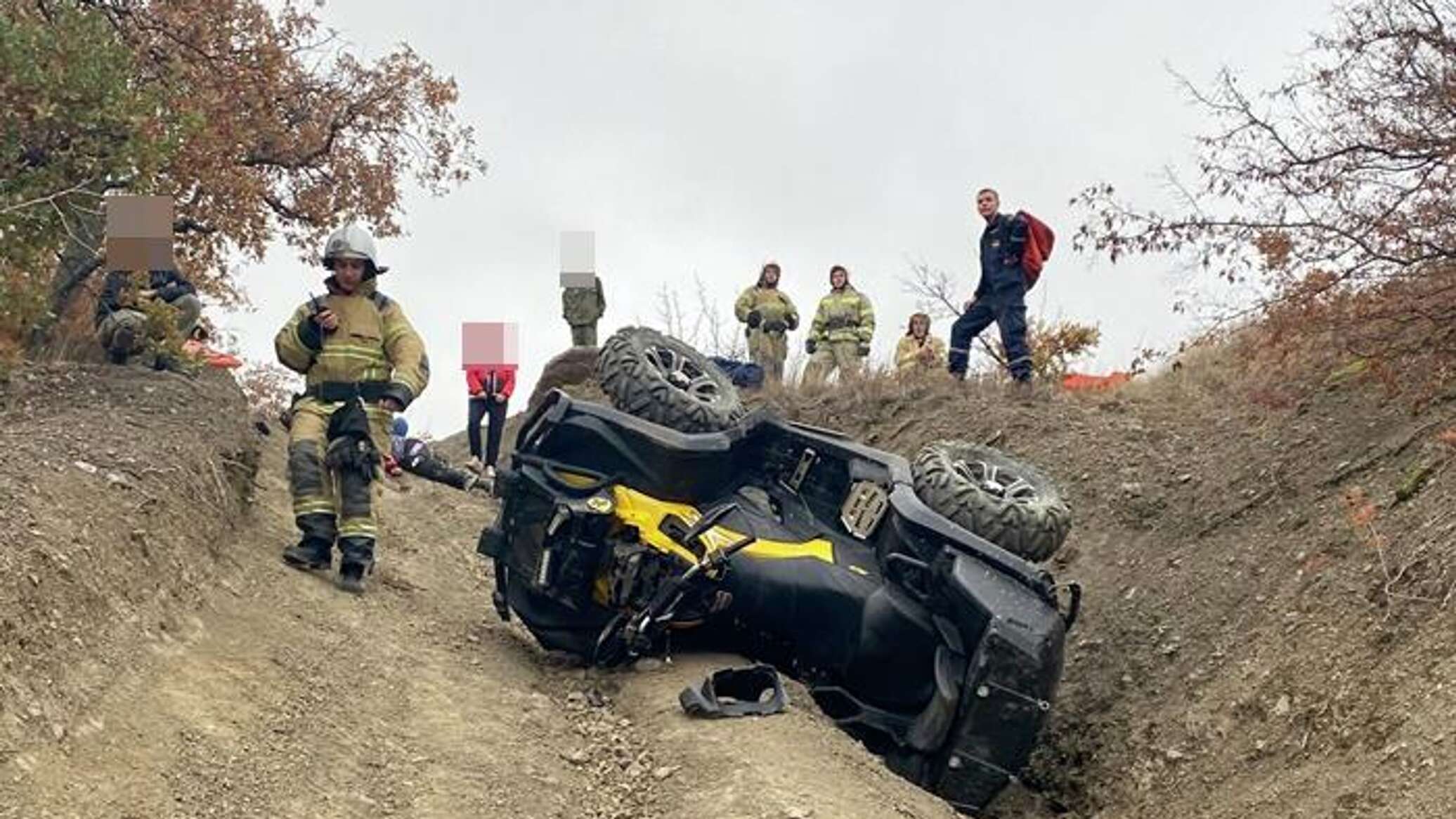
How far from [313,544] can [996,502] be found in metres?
3.56

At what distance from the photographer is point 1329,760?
5160mm

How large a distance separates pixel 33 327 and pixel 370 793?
443 centimetres

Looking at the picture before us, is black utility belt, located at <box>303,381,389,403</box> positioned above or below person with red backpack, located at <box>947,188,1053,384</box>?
below

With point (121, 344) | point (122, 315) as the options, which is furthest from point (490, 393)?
point (122, 315)

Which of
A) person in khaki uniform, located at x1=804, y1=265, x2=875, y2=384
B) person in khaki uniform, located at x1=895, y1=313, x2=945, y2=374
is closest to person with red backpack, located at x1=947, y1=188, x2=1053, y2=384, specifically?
person in khaki uniform, located at x1=895, y1=313, x2=945, y2=374

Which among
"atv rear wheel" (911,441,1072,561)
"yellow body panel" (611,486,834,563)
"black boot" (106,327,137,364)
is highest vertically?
"black boot" (106,327,137,364)

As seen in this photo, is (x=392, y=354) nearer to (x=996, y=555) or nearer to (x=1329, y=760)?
(x=996, y=555)

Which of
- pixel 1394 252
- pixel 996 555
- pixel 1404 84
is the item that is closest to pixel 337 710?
pixel 996 555

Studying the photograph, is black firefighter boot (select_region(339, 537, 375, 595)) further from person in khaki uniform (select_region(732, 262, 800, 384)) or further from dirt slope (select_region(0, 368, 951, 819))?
person in khaki uniform (select_region(732, 262, 800, 384))

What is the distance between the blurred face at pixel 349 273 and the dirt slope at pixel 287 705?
1.16 metres

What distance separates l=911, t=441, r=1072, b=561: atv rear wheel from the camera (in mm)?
6645

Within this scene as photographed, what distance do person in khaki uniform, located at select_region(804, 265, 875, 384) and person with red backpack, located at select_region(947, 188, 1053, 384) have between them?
3.09 m

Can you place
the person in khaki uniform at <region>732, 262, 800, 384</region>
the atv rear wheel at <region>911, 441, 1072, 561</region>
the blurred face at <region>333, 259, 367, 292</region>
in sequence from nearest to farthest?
the atv rear wheel at <region>911, 441, 1072, 561</region> → the blurred face at <region>333, 259, 367, 292</region> → the person in khaki uniform at <region>732, 262, 800, 384</region>

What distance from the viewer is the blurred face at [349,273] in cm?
797
